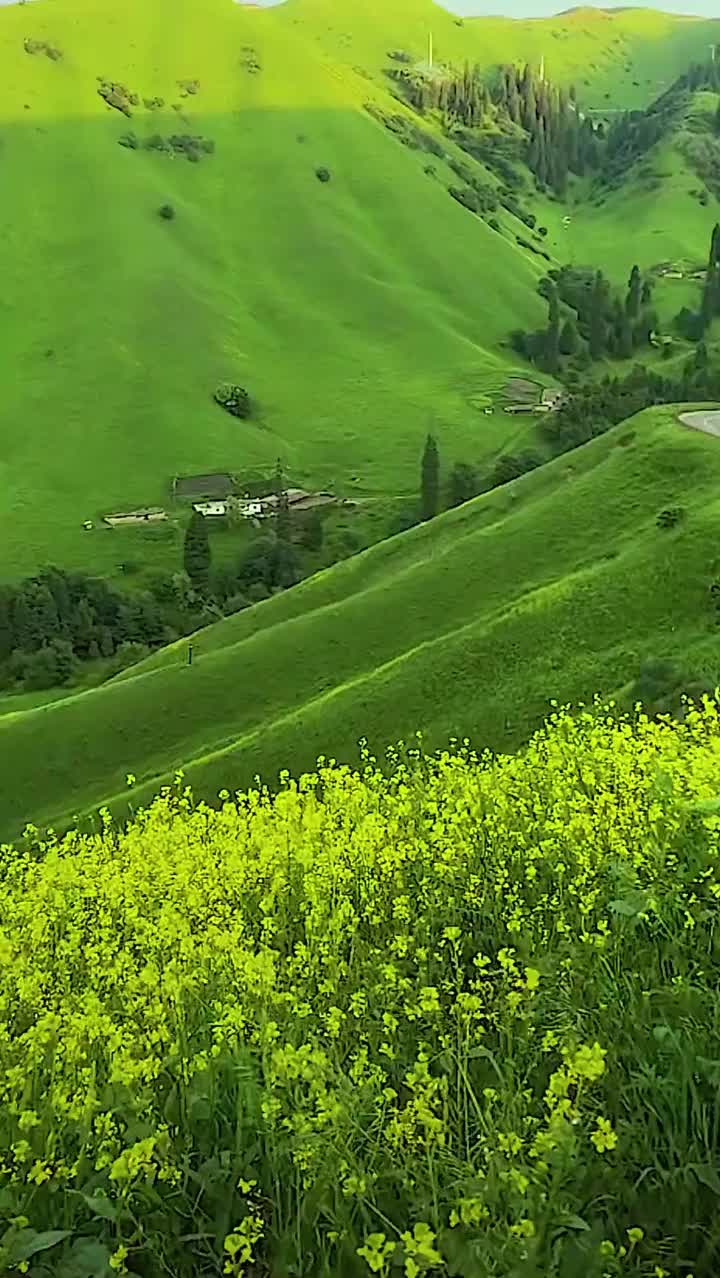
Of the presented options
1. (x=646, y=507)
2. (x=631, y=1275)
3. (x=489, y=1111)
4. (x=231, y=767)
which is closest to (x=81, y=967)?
(x=489, y=1111)

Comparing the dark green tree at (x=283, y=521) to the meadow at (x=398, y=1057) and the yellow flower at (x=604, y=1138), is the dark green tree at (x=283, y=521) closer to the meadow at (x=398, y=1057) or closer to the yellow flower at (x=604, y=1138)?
the meadow at (x=398, y=1057)

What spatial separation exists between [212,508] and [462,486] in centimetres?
4635

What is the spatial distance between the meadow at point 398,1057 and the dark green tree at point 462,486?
528 ft

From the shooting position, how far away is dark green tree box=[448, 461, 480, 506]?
172625 millimetres

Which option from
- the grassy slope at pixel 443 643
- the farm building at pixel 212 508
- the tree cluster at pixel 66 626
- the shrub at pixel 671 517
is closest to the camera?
the grassy slope at pixel 443 643

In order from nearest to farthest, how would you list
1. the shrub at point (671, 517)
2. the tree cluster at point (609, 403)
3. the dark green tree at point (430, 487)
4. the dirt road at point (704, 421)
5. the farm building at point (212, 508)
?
the shrub at point (671, 517)
the dirt road at point (704, 421)
the tree cluster at point (609, 403)
the dark green tree at point (430, 487)
the farm building at point (212, 508)

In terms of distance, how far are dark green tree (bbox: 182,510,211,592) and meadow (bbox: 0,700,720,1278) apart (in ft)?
521

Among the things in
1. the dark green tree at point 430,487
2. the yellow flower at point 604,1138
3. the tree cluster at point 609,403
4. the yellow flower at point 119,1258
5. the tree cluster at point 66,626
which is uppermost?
the yellow flower at point 604,1138

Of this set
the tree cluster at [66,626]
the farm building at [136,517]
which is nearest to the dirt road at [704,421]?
the tree cluster at [66,626]

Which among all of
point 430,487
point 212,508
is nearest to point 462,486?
point 430,487

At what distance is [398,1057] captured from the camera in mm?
8500

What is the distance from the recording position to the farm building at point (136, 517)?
194 m

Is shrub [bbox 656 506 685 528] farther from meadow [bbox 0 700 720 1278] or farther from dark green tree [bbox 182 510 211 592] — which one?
dark green tree [bbox 182 510 211 592]

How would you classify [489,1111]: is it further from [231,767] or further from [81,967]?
[231,767]
